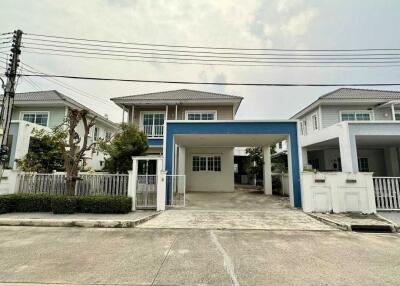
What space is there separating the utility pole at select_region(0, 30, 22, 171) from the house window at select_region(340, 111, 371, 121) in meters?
19.8

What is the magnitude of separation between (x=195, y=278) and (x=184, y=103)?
14224mm

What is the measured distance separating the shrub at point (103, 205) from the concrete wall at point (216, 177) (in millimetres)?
9362

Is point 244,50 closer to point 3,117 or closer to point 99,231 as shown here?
point 99,231

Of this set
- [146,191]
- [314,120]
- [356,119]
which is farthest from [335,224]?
[356,119]

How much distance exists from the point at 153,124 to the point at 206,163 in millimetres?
5464

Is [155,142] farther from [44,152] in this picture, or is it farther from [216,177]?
[44,152]

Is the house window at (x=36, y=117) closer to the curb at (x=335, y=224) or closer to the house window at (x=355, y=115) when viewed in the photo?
the curb at (x=335, y=224)

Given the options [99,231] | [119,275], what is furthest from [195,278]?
[99,231]

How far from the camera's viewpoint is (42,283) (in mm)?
3459

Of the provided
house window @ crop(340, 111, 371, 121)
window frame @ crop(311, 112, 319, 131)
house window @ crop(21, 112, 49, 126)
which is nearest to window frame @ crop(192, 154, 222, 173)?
window frame @ crop(311, 112, 319, 131)

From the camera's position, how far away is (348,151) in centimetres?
1004

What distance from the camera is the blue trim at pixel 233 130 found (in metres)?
10.9

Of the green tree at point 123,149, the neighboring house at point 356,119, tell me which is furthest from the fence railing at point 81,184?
the neighboring house at point 356,119

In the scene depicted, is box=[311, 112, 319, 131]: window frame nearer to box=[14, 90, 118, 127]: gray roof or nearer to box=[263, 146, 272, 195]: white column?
box=[263, 146, 272, 195]: white column
